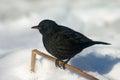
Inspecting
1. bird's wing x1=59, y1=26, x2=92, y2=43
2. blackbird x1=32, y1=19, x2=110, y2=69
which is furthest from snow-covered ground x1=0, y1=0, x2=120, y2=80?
bird's wing x1=59, y1=26, x2=92, y2=43

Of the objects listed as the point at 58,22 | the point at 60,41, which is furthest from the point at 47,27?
the point at 58,22

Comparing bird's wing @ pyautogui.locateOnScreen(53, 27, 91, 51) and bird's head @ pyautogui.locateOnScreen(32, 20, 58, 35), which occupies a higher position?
bird's head @ pyautogui.locateOnScreen(32, 20, 58, 35)

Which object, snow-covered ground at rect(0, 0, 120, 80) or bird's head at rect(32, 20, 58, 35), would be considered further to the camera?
snow-covered ground at rect(0, 0, 120, 80)

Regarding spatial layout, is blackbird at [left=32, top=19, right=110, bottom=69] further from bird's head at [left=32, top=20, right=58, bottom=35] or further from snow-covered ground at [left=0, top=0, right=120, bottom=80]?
snow-covered ground at [left=0, top=0, right=120, bottom=80]

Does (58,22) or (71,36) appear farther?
(58,22)

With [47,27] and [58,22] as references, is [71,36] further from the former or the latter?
[58,22]

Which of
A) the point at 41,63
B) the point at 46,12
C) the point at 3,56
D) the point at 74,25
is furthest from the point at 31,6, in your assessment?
the point at 41,63

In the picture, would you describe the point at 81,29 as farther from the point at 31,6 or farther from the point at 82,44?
the point at 82,44
